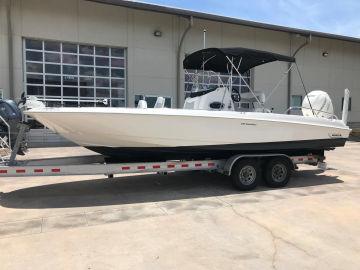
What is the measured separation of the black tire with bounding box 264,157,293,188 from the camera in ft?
24.1

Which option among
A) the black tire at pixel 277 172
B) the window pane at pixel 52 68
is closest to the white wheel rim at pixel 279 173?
the black tire at pixel 277 172

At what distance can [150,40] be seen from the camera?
1731cm

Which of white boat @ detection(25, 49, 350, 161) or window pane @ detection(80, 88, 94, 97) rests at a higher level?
window pane @ detection(80, 88, 94, 97)

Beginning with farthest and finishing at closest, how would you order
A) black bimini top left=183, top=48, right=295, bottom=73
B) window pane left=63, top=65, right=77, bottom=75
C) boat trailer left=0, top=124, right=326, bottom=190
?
window pane left=63, top=65, right=77, bottom=75, black bimini top left=183, top=48, right=295, bottom=73, boat trailer left=0, top=124, right=326, bottom=190

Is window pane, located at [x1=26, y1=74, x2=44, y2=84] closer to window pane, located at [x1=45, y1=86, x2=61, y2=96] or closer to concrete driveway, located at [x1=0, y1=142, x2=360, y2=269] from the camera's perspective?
window pane, located at [x1=45, y1=86, x2=61, y2=96]

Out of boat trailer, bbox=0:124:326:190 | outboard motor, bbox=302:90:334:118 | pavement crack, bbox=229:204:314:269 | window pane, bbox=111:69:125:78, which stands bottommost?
pavement crack, bbox=229:204:314:269

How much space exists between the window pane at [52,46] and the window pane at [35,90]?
1.65 m

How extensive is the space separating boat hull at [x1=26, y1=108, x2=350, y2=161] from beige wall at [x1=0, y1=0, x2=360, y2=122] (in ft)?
33.6

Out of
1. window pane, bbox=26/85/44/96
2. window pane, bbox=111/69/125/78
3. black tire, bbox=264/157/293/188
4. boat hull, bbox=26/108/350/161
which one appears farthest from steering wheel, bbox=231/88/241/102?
window pane, bbox=26/85/44/96

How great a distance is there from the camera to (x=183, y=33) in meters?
17.6

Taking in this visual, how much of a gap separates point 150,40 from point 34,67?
524 cm

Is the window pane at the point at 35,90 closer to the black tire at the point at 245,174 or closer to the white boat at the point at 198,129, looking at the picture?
the white boat at the point at 198,129

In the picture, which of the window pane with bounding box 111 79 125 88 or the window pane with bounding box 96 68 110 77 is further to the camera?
the window pane with bounding box 111 79 125 88

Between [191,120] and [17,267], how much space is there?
3694 mm
